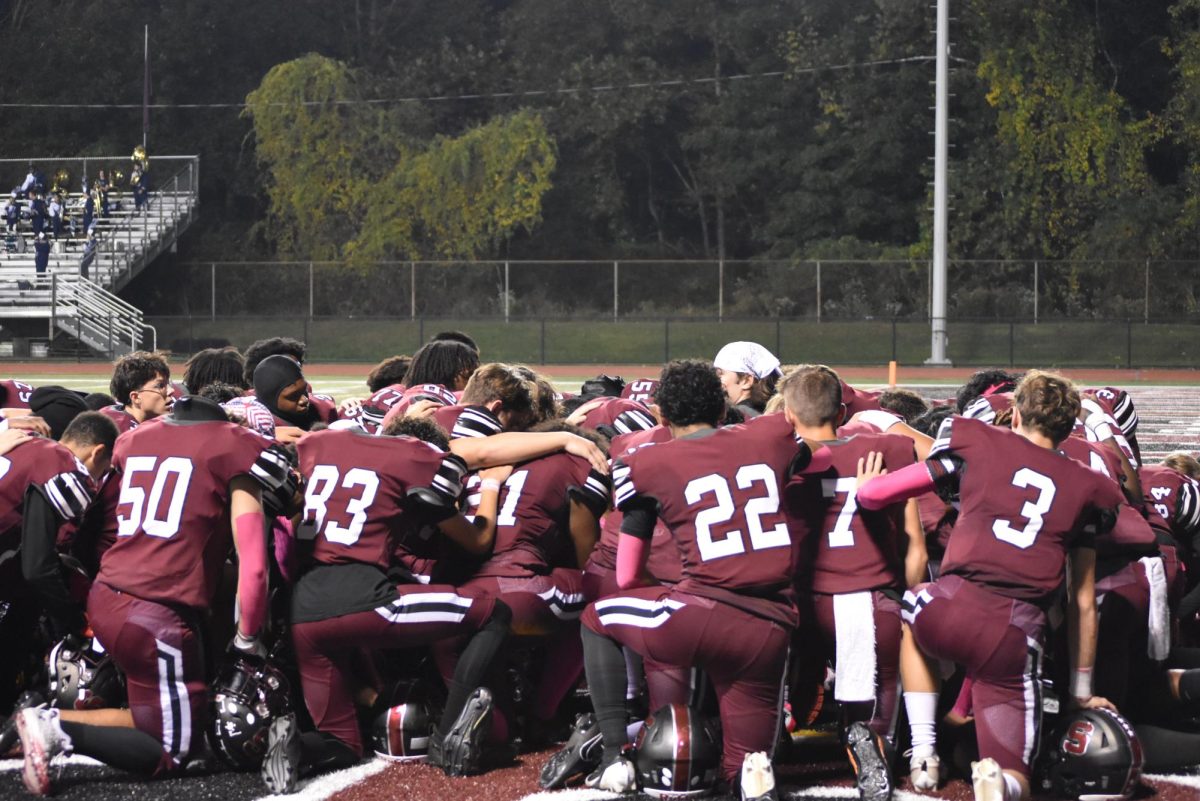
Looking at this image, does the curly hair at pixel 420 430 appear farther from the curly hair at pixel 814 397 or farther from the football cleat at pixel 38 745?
the football cleat at pixel 38 745

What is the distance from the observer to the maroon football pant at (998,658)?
200 inches

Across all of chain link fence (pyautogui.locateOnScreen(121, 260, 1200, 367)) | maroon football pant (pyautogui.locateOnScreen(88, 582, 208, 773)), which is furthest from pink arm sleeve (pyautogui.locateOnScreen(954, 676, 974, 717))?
chain link fence (pyautogui.locateOnScreen(121, 260, 1200, 367))

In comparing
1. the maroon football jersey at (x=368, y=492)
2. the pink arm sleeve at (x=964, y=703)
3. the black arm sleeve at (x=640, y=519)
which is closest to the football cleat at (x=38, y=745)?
the maroon football jersey at (x=368, y=492)

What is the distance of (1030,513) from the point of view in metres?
5.11

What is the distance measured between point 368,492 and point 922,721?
214 cm

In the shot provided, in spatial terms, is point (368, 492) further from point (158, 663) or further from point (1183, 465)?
point (1183, 465)

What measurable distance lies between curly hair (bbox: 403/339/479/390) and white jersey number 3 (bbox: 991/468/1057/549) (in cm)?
326

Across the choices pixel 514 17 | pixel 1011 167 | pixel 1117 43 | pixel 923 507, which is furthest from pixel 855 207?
pixel 923 507

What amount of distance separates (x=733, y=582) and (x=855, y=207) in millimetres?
38289

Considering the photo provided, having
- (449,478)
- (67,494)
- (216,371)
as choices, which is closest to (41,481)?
(67,494)

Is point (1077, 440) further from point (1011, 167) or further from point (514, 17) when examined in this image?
point (514, 17)

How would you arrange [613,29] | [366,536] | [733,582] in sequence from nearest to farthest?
A: [733,582]
[366,536]
[613,29]

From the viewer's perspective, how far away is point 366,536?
555cm

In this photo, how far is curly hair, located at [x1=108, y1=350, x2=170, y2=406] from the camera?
7223mm
